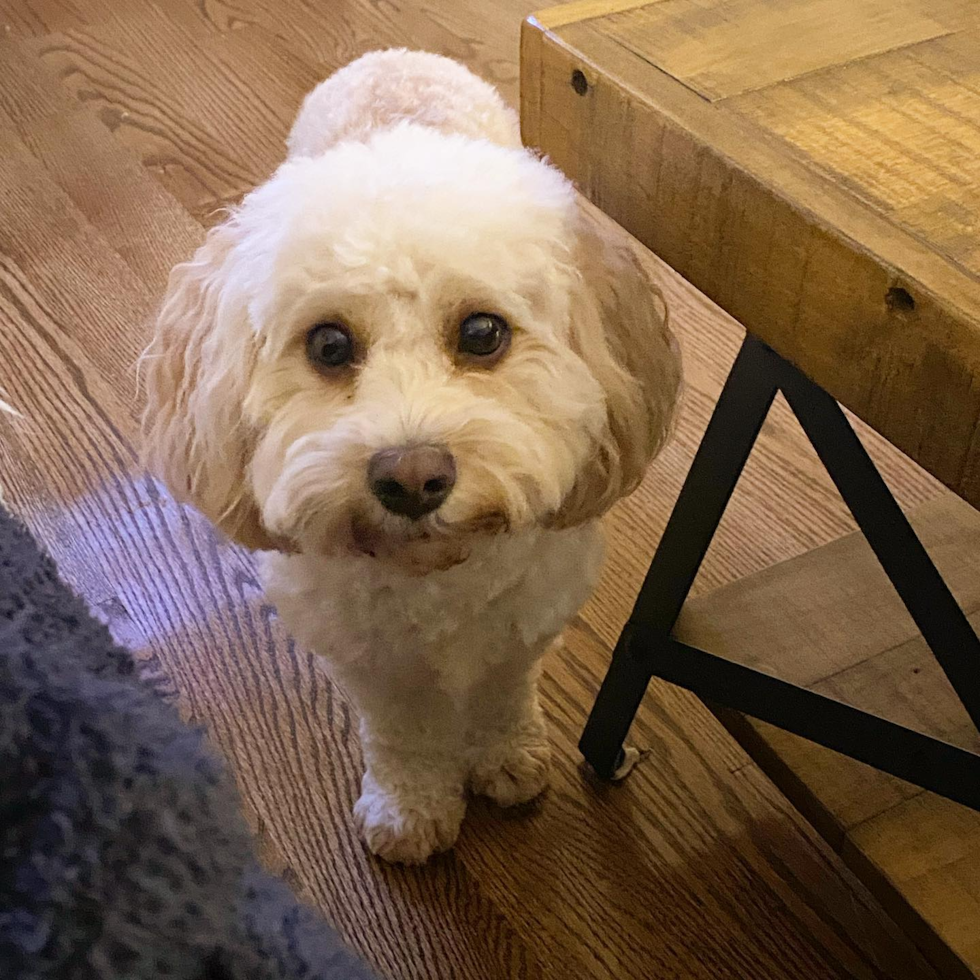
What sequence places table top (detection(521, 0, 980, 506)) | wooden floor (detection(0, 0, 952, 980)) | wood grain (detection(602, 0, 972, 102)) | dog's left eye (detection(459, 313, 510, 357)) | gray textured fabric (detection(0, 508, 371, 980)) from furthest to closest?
wooden floor (detection(0, 0, 952, 980))
dog's left eye (detection(459, 313, 510, 357))
wood grain (detection(602, 0, 972, 102))
table top (detection(521, 0, 980, 506))
gray textured fabric (detection(0, 508, 371, 980))

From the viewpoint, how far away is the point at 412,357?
79 centimetres

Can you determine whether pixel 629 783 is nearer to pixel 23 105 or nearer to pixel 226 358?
pixel 226 358

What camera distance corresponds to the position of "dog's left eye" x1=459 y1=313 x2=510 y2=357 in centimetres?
79

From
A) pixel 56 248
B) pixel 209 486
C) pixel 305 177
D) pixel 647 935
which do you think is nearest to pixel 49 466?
pixel 56 248

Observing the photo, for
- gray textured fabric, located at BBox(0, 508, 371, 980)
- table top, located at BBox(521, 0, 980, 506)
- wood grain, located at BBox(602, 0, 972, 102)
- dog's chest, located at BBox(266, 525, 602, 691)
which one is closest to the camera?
gray textured fabric, located at BBox(0, 508, 371, 980)

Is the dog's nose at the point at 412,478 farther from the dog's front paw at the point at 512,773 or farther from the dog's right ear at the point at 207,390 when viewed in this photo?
the dog's front paw at the point at 512,773

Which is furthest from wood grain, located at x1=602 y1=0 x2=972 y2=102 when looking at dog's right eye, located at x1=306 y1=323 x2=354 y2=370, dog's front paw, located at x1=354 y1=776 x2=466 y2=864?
dog's front paw, located at x1=354 y1=776 x2=466 y2=864

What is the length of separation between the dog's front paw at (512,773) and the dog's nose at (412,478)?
1.72 feet

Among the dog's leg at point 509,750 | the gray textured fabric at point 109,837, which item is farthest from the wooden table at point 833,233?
the gray textured fabric at point 109,837

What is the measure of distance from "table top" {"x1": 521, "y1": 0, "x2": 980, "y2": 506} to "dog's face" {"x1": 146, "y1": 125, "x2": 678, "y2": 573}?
0.34 ft

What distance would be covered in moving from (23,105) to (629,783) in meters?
1.87

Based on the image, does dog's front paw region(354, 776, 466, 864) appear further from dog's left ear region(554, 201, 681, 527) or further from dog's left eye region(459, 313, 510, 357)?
dog's left eye region(459, 313, 510, 357)

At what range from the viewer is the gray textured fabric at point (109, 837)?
26cm

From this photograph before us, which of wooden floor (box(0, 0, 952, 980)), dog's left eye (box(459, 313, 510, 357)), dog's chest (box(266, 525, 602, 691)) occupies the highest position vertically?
dog's left eye (box(459, 313, 510, 357))
